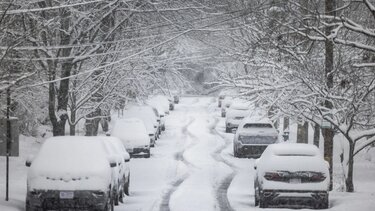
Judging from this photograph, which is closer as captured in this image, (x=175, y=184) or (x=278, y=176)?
(x=278, y=176)

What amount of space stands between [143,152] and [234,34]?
7058mm

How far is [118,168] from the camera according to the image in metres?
17.1

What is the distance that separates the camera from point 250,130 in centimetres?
3178

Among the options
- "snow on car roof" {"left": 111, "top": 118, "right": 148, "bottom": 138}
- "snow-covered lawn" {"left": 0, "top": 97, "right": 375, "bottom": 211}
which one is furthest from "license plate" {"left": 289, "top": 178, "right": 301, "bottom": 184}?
"snow on car roof" {"left": 111, "top": 118, "right": 148, "bottom": 138}

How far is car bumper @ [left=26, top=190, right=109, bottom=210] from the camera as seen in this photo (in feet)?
47.1

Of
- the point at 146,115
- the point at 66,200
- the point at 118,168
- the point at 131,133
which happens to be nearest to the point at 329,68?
the point at 118,168

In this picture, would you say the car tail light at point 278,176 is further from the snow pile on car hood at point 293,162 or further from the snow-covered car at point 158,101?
the snow-covered car at point 158,101

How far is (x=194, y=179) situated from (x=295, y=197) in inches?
315

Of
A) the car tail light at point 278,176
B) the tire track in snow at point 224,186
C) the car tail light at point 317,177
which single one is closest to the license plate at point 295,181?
the car tail light at point 278,176

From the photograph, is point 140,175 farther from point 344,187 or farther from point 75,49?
point 344,187

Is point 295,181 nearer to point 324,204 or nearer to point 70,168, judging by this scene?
point 324,204

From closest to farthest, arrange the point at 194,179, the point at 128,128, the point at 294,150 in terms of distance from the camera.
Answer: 1. the point at 294,150
2. the point at 194,179
3. the point at 128,128

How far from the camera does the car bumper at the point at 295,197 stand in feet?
53.0

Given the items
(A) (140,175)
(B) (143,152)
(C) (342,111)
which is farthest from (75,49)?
(B) (143,152)
